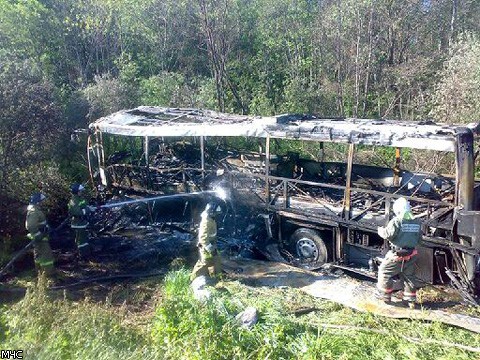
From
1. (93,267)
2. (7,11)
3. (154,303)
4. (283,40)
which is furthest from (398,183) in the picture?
(7,11)

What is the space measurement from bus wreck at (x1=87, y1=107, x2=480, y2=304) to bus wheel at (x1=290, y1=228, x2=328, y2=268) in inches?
0.7

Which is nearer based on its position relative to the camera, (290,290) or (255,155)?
Result: (290,290)

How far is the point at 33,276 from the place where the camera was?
8.41 metres

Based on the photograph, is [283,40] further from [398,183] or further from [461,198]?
[461,198]

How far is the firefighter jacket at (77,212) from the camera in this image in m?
8.99

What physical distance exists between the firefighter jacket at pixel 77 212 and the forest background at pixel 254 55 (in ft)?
15.0

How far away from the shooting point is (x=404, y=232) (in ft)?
21.4

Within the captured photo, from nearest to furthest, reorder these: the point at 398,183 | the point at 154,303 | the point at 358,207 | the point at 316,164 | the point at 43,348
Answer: the point at 43,348 < the point at 154,303 < the point at 358,207 < the point at 398,183 < the point at 316,164

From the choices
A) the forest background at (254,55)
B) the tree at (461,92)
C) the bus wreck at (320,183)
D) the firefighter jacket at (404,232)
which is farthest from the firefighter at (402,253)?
the forest background at (254,55)

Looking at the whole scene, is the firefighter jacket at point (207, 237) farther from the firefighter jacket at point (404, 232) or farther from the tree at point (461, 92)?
the tree at point (461, 92)

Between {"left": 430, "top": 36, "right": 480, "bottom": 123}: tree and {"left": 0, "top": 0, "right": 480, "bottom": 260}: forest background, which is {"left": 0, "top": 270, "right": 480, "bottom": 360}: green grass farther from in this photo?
{"left": 430, "top": 36, "right": 480, "bottom": 123}: tree

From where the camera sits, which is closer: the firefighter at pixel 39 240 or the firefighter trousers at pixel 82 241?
the firefighter at pixel 39 240

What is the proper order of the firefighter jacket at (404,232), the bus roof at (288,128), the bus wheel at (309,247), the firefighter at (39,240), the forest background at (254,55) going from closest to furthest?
1. the firefighter jacket at (404,232)
2. the bus roof at (288,128)
3. the firefighter at (39,240)
4. the bus wheel at (309,247)
5. the forest background at (254,55)

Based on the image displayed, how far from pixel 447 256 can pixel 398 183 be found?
2527 millimetres
